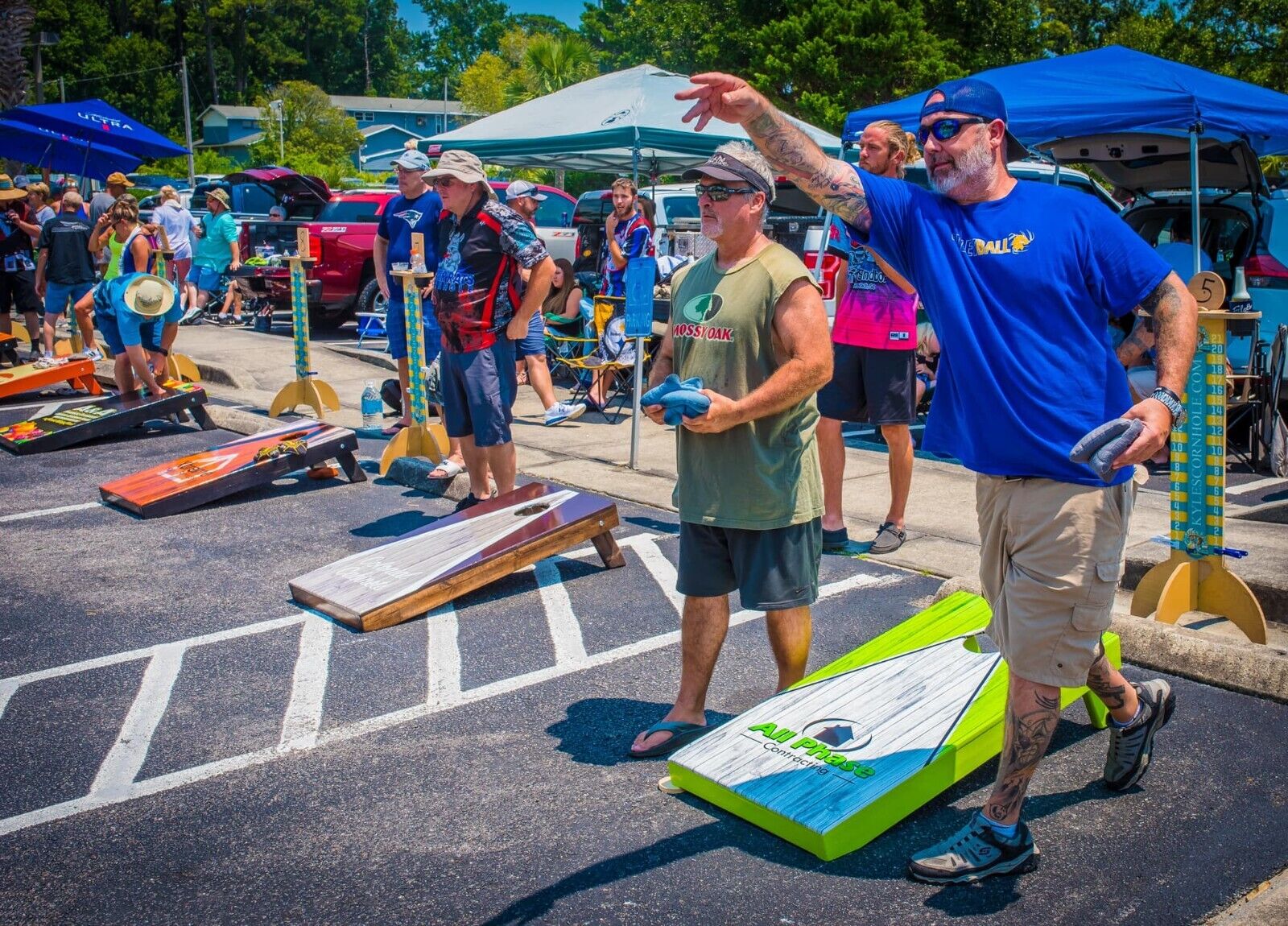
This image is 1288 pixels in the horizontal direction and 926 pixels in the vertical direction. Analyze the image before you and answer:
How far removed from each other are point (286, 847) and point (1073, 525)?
2.40 metres

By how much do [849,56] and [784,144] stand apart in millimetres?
28813

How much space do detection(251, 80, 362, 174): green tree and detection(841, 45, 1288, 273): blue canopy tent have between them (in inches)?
2055

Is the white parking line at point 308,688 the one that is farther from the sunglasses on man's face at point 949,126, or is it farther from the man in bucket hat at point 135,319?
the man in bucket hat at point 135,319

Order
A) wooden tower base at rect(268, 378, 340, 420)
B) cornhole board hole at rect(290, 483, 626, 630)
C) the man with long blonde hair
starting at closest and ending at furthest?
cornhole board hole at rect(290, 483, 626, 630) → the man with long blonde hair → wooden tower base at rect(268, 378, 340, 420)

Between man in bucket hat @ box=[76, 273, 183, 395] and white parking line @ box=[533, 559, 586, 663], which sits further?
man in bucket hat @ box=[76, 273, 183, 395]

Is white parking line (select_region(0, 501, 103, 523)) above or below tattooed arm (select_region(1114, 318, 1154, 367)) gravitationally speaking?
below

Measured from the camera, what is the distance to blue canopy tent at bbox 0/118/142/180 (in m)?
16.4

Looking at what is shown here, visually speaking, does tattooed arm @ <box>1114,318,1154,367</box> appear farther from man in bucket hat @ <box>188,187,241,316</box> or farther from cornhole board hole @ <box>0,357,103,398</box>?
man in bucket hat @ <box>188,187,241,316</box>

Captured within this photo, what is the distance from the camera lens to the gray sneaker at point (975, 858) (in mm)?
3166

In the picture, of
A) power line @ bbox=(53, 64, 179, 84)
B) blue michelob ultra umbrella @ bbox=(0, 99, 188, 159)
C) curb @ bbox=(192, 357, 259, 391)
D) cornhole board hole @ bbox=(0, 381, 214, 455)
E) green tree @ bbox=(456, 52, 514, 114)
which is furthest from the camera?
power line @ bbox=(53, 64, 179, 84)

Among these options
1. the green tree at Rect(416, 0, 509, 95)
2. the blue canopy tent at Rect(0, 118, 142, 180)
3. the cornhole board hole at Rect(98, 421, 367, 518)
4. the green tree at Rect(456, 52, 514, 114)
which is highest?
the green tree at Rect(416, 0, 509, 95)

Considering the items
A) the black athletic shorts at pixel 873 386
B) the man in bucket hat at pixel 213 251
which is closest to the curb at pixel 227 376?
the man in bucket hat at pixel 213 251

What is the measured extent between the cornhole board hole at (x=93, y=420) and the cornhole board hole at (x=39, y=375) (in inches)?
68.0

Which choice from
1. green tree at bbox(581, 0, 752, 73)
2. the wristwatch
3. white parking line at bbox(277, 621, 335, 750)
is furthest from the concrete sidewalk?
green tree at bbox(581, 0, 752, 73)
